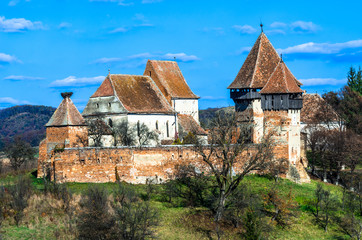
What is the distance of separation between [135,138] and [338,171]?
2015 centimetres

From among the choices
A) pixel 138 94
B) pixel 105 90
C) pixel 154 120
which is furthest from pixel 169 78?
pixel 105 90

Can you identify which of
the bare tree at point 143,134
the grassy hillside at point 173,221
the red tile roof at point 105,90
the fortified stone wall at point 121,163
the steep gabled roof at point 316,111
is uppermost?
the red tile roof at point 105,90

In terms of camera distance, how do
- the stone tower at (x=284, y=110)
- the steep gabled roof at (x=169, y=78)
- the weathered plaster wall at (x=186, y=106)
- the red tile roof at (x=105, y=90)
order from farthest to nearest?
1. the weathered plaster wall at (x=186, y=106)
2. the steep gabled roof at (x=169, y=78)
3. the red tile roof at (x=105, y=90)
4. the stone tower at (x=284, y=110)

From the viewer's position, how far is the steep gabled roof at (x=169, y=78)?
57.6m

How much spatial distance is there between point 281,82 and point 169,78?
18.4 metres

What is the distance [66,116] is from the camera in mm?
42375

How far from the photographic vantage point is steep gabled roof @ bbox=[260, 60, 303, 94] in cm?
4381

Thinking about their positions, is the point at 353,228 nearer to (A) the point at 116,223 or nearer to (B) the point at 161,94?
(A) the point at 116,223

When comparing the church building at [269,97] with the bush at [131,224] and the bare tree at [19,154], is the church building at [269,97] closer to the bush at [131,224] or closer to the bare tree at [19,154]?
the bush at [131,224]

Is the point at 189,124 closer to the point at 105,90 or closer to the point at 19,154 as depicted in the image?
the point at 105,90

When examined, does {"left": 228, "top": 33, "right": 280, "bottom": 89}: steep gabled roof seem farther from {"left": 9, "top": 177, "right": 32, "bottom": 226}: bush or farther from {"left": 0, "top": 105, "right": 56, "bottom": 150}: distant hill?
{"left": 0, "top": 105, "right": 56, "bottom": 150}: distant hill

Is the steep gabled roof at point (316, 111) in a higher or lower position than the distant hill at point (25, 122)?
lower

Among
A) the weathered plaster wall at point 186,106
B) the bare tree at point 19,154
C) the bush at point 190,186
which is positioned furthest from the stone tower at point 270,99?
the bare tree at point 19,154

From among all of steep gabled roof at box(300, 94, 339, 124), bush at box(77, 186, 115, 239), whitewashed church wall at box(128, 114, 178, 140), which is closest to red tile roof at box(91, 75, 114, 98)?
whitewashed church wall at box(128, 114, 178, 140)
